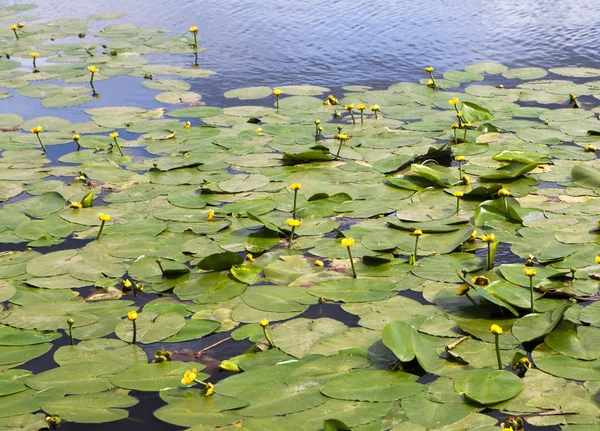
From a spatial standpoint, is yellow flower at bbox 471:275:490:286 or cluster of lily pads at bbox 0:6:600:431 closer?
cluster of lily pads at bbox 0:6:600:431

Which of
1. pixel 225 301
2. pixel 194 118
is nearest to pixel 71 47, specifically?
pixel 194 118

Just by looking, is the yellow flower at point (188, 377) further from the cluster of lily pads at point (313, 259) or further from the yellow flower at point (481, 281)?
the yellow flower at point (481, 281)

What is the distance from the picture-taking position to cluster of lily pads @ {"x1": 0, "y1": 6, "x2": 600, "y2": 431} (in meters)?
1.78

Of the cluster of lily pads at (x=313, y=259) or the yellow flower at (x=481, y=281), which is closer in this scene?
the cluster of lily pads at (x=313, y=259)

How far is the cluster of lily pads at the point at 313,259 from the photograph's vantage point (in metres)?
1.78

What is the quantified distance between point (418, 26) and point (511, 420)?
15.4 ft

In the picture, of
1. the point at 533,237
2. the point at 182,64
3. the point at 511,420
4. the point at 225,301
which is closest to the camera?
the point at 511,420

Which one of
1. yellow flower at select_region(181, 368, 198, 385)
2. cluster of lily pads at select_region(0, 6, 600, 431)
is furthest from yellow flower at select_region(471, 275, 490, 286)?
yellow flower at select_region(181, 368, 198, 385)

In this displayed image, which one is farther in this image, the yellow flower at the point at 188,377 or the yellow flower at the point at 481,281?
the yellow flower at the point at 481,281

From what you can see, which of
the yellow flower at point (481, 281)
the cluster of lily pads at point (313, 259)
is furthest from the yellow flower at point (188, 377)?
the yellow flower at point (481, 281)

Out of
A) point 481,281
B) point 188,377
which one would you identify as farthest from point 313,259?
point 188,377

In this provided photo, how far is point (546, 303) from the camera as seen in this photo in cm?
216

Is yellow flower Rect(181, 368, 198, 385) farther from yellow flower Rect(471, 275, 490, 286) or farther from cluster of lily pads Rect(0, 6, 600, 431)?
yellow flower Rect(471, 275, 490, 286)

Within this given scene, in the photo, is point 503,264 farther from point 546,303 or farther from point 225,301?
point 225,301
